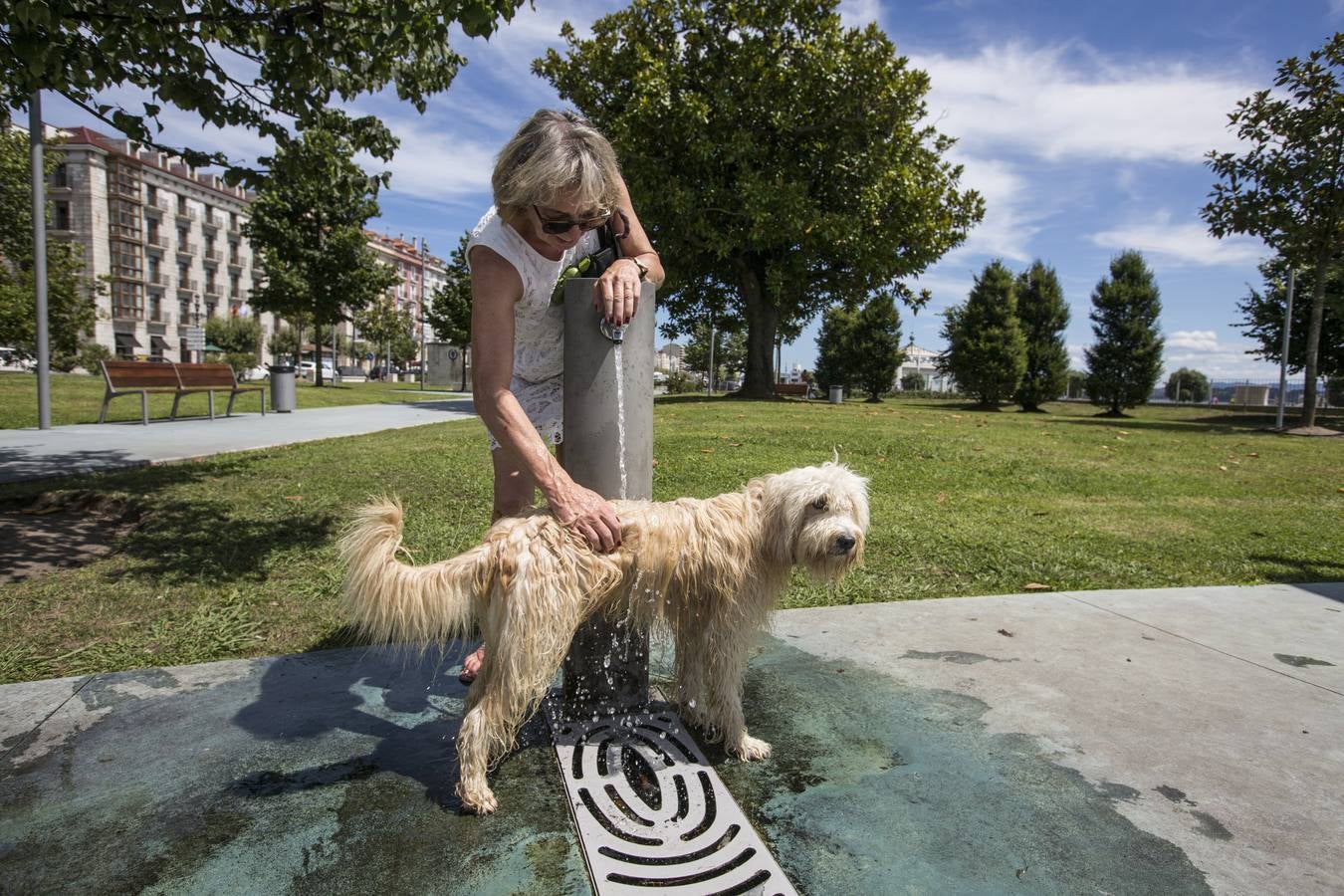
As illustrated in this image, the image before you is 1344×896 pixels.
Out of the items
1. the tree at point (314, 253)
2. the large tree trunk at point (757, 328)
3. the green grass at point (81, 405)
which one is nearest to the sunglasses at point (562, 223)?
the green grass at point (81, 405)

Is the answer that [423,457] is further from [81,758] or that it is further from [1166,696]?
[1166,696]

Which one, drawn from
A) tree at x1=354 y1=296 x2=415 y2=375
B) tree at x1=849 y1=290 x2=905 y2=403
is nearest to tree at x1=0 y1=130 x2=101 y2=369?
tree at x1=849 y1=290 x2=905 y2=403

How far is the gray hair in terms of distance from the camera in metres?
2.52

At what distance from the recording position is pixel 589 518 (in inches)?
99.9

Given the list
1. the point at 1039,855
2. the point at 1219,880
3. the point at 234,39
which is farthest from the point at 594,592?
the point at 234,39

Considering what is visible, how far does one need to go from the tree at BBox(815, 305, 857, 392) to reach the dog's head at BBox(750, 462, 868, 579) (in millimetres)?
44776

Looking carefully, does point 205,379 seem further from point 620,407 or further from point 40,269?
point 620,407

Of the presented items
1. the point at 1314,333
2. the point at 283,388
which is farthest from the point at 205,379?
the point at 1314,333

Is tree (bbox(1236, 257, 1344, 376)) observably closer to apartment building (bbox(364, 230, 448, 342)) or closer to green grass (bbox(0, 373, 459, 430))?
green grass (bbox(0, 373, 459, 430))

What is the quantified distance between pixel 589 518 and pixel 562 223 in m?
1.11

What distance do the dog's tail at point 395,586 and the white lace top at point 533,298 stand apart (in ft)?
3.15

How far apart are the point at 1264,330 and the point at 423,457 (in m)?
40.5

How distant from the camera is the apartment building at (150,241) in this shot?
68.5 m

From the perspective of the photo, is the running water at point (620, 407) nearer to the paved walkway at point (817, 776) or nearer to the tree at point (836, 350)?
the paved walkway at point (817, 776)
